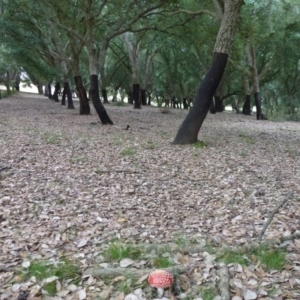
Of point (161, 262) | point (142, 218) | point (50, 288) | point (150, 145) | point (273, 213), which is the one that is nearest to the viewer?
point (50, 288)

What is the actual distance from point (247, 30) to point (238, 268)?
405 inches

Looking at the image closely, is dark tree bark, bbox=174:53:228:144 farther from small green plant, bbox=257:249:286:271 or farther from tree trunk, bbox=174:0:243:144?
small green plant, bbox=257:249:286:271

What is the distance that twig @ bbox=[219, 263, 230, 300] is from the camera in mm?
2660

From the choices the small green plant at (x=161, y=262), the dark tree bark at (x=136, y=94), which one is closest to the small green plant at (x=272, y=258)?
the small green plant at (x=161, y=262)

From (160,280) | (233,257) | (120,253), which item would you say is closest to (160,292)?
(160,280)

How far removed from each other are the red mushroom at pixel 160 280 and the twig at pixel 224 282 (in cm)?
39

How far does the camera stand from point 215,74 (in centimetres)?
908

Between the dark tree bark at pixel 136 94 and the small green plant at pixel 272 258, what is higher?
the dark tree bark at pixel 136 94

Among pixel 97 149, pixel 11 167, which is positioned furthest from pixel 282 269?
pixel 97 149

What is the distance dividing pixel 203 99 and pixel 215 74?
71 centimetres

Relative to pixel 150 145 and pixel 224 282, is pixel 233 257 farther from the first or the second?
pixel 150 145

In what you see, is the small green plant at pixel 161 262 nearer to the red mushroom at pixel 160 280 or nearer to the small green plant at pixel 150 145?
the red mushroom at pixel 160 280

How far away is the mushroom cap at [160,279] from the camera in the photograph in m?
2.74

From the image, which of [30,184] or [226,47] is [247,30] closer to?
[226,47]
